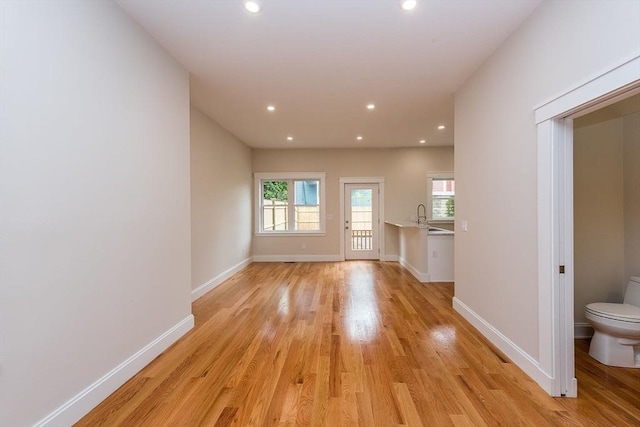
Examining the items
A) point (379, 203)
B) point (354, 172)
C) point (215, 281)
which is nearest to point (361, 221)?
point (379, 203)

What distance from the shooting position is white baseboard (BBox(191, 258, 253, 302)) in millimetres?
4066

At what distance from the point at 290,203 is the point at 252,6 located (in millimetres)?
5226

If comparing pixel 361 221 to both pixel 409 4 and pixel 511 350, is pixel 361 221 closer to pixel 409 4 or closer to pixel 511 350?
pixel 511 350

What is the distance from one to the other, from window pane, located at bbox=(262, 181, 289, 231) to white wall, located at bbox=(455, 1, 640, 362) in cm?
461

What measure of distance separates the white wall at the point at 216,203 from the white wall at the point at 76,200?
157cm

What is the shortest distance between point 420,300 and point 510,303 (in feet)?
5.32

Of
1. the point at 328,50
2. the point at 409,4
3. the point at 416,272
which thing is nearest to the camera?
the point at 409,4

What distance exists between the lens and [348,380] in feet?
6.91

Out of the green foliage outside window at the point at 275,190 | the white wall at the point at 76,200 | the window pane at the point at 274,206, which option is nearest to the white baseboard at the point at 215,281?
the window pane at the point at 274,206

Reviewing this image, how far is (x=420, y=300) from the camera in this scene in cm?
396

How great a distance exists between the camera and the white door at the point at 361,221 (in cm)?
702

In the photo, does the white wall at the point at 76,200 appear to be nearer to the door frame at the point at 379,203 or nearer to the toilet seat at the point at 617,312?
the toilet seat at the point at 617,312

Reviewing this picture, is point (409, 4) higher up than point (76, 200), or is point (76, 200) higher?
point (409, 4)

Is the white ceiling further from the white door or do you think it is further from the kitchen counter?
the white door
